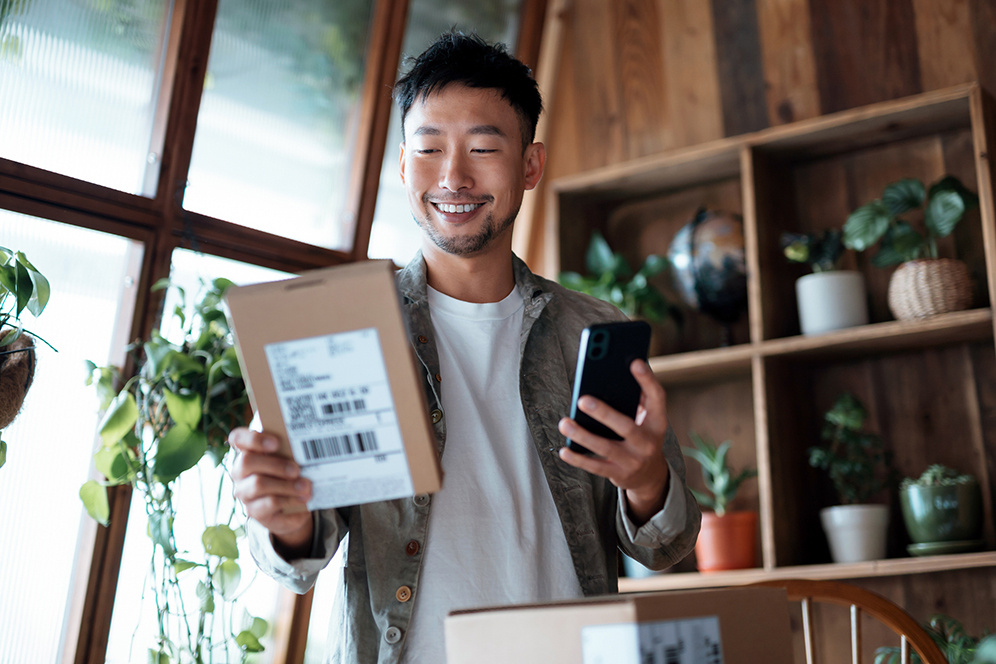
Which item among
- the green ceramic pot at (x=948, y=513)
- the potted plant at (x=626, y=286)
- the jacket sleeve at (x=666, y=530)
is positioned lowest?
the jacket sleeve at (x=666, y=530)

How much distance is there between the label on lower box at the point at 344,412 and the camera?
89cm

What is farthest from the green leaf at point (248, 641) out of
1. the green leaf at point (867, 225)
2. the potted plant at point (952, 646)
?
the green leaf at point (867, 225)

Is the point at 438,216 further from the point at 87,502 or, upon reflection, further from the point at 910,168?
the point at 910,168

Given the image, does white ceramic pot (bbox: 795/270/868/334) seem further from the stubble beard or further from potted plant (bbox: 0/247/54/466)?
potted plant (bbox: 0/247/54/466)

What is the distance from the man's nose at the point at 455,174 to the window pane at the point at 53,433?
117 cm

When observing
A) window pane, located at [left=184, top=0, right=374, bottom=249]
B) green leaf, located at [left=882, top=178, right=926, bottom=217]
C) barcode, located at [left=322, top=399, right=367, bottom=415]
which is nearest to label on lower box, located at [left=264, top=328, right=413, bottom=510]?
barcode, located at [left=322, top=399, right=367, bottom=415]

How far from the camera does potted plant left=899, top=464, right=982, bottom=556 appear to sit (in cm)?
218

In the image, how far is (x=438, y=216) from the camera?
1.29m

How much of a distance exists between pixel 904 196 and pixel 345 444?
1897mm

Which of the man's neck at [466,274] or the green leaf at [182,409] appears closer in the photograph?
the man's neck at [466,274]

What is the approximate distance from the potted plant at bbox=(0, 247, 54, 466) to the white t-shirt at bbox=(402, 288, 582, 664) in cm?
72

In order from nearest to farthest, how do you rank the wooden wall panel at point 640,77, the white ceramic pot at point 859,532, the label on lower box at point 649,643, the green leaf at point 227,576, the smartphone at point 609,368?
the label on lower box at point 649,643 → the smartphone at point 609,368 → the green leaf at point 227,576 → the white ceramic pot at point 859,532 → the wooden wall panel at point 640,77

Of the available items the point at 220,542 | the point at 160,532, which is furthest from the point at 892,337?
the point at 160,532

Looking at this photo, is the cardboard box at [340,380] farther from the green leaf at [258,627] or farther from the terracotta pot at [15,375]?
the green leaf at [258,627]
